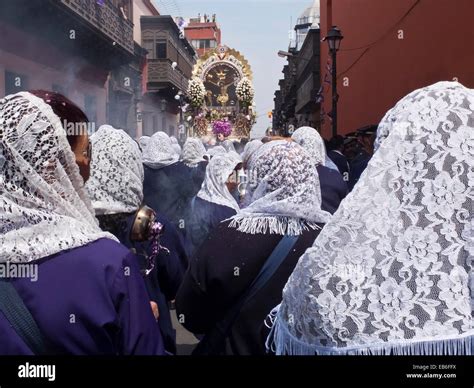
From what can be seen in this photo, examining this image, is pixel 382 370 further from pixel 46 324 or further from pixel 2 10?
pixel 2 10

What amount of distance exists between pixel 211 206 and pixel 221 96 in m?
17.2

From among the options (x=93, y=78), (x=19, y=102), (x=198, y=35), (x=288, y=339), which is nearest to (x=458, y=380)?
(x=288, y=339)

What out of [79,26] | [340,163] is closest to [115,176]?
[340,163]

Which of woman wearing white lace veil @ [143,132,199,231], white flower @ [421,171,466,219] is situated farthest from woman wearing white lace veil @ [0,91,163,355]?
woman wearing white lace veil @ [143,132,199,231]

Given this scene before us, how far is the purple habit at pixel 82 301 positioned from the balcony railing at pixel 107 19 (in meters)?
11.5

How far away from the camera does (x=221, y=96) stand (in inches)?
848

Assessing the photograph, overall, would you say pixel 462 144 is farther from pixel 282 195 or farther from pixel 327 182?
pixel 327 182

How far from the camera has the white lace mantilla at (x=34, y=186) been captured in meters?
1.50

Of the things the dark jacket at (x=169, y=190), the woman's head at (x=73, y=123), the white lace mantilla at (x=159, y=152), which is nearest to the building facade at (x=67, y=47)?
the white lace mantilla at (x=159, y=152)

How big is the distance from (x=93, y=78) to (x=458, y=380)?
15.7m

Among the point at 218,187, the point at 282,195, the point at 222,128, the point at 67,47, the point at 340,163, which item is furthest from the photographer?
the point at 222,128

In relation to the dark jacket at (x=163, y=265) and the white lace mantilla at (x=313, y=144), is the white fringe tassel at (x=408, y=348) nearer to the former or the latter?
the dark jacket at (x=163, y=265)

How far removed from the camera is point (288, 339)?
176cm

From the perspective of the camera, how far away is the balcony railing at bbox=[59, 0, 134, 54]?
43.5ft
